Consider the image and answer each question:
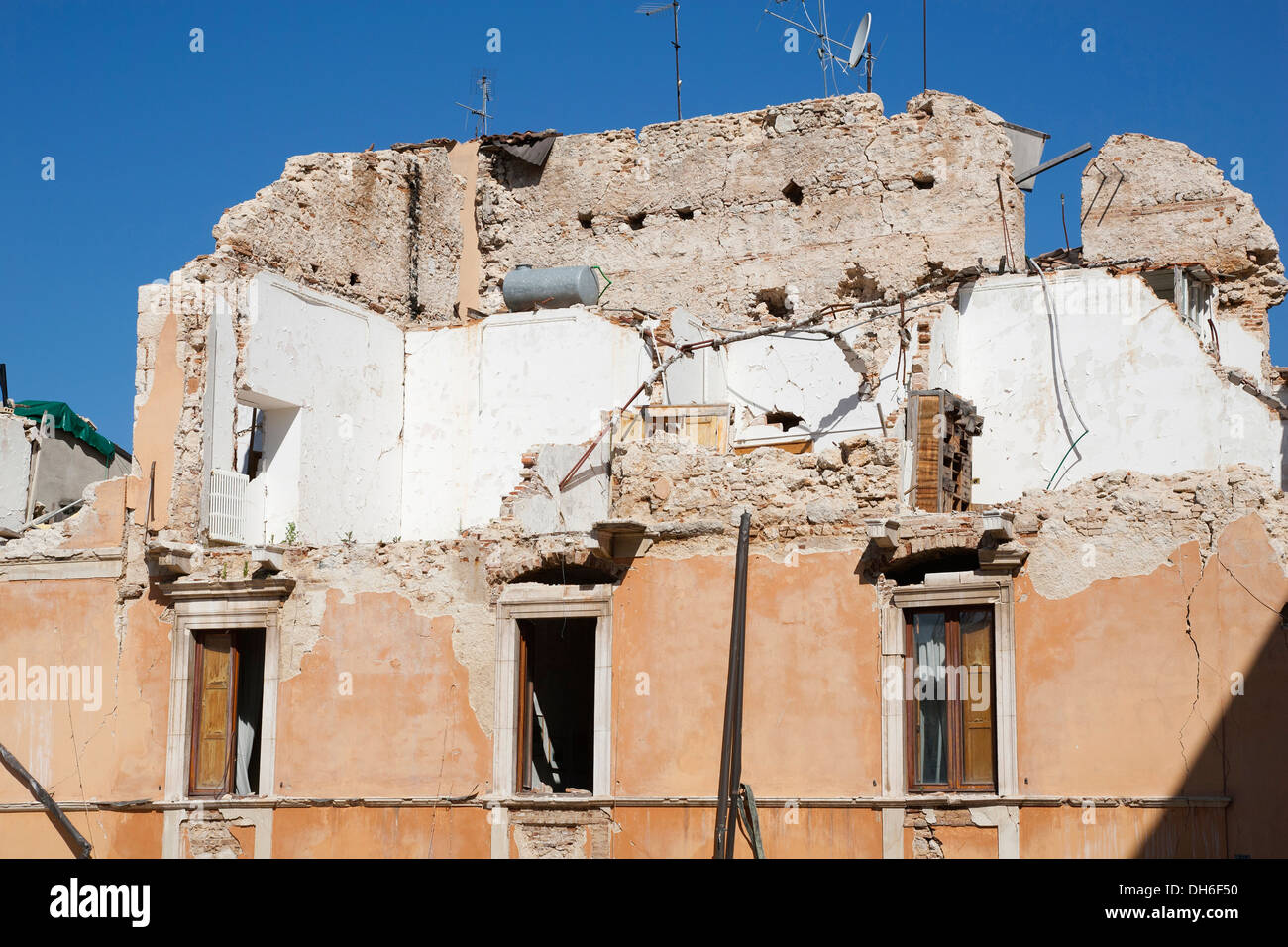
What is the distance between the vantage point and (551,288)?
24438mm

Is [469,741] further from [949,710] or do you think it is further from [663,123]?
[663,123]

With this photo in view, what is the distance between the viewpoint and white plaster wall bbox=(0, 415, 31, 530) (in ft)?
80.7

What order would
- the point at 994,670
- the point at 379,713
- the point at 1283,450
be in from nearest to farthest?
1. the point at 994,670
2. the point at 379,713
3. the point at 1283,450

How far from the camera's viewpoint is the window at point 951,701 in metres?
16.9

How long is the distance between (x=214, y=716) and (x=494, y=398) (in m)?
5.98

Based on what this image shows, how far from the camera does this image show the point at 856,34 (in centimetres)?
2661

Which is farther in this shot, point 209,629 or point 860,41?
point 860,41

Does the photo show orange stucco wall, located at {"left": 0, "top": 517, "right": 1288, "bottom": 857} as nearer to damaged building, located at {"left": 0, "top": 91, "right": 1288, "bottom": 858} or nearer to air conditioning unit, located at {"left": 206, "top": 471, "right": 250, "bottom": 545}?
damaged building, located at {"left": 0, "top": 91, "right": 1288, "bottom": 858}

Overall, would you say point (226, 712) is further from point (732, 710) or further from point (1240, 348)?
point (1240, 348)

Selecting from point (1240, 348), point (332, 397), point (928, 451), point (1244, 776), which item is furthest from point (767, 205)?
point (1244, 776)

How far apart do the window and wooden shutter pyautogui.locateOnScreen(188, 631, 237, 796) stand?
753cm

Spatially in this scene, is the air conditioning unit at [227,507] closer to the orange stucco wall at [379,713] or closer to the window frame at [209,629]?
the window frame at [209,629]

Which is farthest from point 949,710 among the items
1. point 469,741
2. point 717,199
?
point 717,199

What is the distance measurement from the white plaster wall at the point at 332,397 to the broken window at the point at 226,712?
2.00 m
